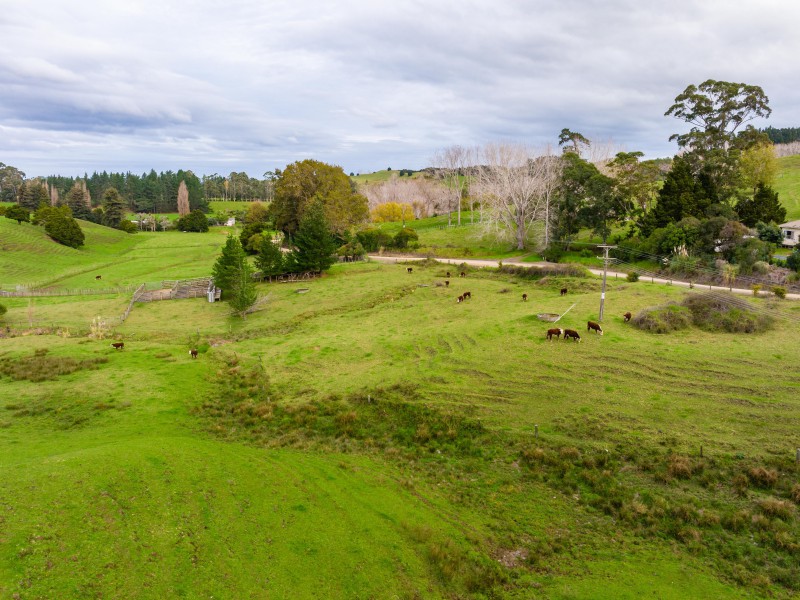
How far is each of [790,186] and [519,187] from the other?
2577 inches

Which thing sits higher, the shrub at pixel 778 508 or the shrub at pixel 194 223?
the shrub at pixel 194 223

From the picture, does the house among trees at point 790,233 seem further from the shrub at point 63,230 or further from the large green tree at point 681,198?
the shrub at point 63,230

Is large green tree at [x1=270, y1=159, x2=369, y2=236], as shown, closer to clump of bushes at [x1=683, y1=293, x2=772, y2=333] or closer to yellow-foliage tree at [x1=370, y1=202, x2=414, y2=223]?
yellow-foliage tree at [x1=370, y1=202, x2=414, y2=223]

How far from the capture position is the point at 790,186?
90312mm

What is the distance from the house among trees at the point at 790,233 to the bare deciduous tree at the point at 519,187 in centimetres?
2629

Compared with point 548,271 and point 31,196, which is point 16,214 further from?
point 548,271

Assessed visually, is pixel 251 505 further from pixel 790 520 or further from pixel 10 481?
pixel 790 520

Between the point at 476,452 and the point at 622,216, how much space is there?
5349 centimetres

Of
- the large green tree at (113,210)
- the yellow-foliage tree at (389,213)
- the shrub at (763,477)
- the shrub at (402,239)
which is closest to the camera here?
the shrub at (763,477)

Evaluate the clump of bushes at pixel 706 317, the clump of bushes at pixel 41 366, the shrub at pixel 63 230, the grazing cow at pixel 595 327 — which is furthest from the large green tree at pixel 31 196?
the clump of bushes at pixel 706 317

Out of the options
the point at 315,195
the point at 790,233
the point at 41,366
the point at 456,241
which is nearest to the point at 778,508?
the point at 41,366

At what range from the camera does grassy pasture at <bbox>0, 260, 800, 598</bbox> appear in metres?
11.8

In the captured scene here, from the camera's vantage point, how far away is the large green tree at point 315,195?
6919 centimetres

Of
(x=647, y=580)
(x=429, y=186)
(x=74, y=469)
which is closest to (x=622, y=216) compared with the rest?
(x=647, y=580)
